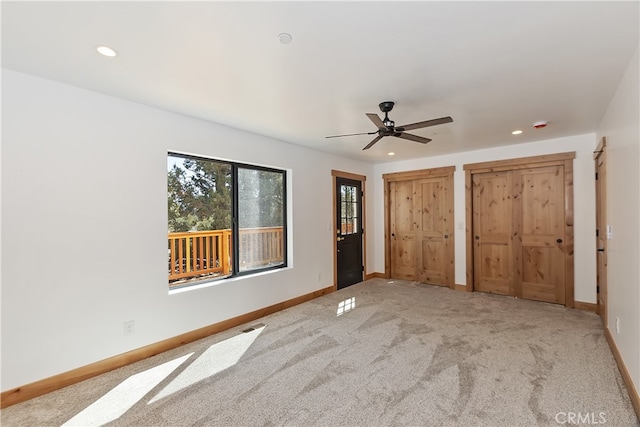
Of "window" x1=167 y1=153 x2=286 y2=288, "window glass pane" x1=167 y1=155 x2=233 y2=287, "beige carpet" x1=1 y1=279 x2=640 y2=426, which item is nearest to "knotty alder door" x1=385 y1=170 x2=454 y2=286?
"beige carpet" x1=1 y1=279 x2=640 y2=426

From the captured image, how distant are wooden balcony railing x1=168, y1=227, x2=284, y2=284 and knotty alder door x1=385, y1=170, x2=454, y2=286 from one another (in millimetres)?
2891

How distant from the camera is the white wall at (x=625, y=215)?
6.86 feet

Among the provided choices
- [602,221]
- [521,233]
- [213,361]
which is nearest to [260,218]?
[213,361]

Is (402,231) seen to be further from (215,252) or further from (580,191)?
(215,252)

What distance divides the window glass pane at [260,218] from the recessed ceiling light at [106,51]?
6.54 feet

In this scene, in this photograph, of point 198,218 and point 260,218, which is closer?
point 198,218

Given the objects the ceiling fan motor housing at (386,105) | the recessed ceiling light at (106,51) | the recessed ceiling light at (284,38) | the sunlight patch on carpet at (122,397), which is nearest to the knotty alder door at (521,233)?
the ceiling fan motor housing at (386,105)

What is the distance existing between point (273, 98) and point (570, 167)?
4314 mm

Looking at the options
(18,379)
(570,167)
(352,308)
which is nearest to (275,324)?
(352,308)

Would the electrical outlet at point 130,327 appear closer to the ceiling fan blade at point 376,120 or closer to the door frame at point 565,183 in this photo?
the ceiling fan blade at point 376,120

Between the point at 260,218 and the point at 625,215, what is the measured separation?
3.75 meters

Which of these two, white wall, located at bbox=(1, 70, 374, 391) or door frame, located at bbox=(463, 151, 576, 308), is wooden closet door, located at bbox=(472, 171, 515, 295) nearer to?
door frame, located at bbox=(463, 151, 576, 308)

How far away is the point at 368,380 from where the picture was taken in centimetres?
241

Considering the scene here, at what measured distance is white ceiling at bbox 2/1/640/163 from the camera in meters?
1.62
